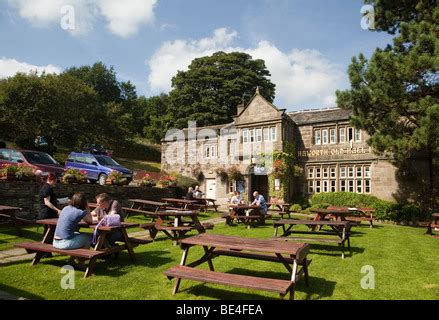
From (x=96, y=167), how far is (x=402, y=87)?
52.9ft

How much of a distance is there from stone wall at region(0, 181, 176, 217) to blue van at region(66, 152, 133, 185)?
2210 millimetres

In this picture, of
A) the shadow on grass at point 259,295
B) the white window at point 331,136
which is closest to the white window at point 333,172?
the white window at point 331,136

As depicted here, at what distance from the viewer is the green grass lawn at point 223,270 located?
17.6 ft

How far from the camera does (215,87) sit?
4647 cm

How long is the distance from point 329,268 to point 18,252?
A: 270 inches

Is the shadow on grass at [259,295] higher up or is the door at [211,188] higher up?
the door at [211,188]

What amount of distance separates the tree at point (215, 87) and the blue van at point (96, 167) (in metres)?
23.1

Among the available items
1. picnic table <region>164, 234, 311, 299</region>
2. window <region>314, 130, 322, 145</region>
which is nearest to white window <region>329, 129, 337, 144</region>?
window <region>314, 130, 322, 145</region>

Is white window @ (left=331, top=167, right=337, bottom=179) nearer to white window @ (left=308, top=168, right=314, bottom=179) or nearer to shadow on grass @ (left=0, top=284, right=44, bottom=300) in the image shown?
white window @ (left=308, top=168, right=314, bottom=179)

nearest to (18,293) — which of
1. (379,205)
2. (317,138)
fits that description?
(379,205)

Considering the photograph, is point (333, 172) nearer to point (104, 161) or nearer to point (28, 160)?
point (104, 161)

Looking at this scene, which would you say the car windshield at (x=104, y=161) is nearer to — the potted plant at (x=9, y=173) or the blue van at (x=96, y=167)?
the blue van at (x=96, y=167)
